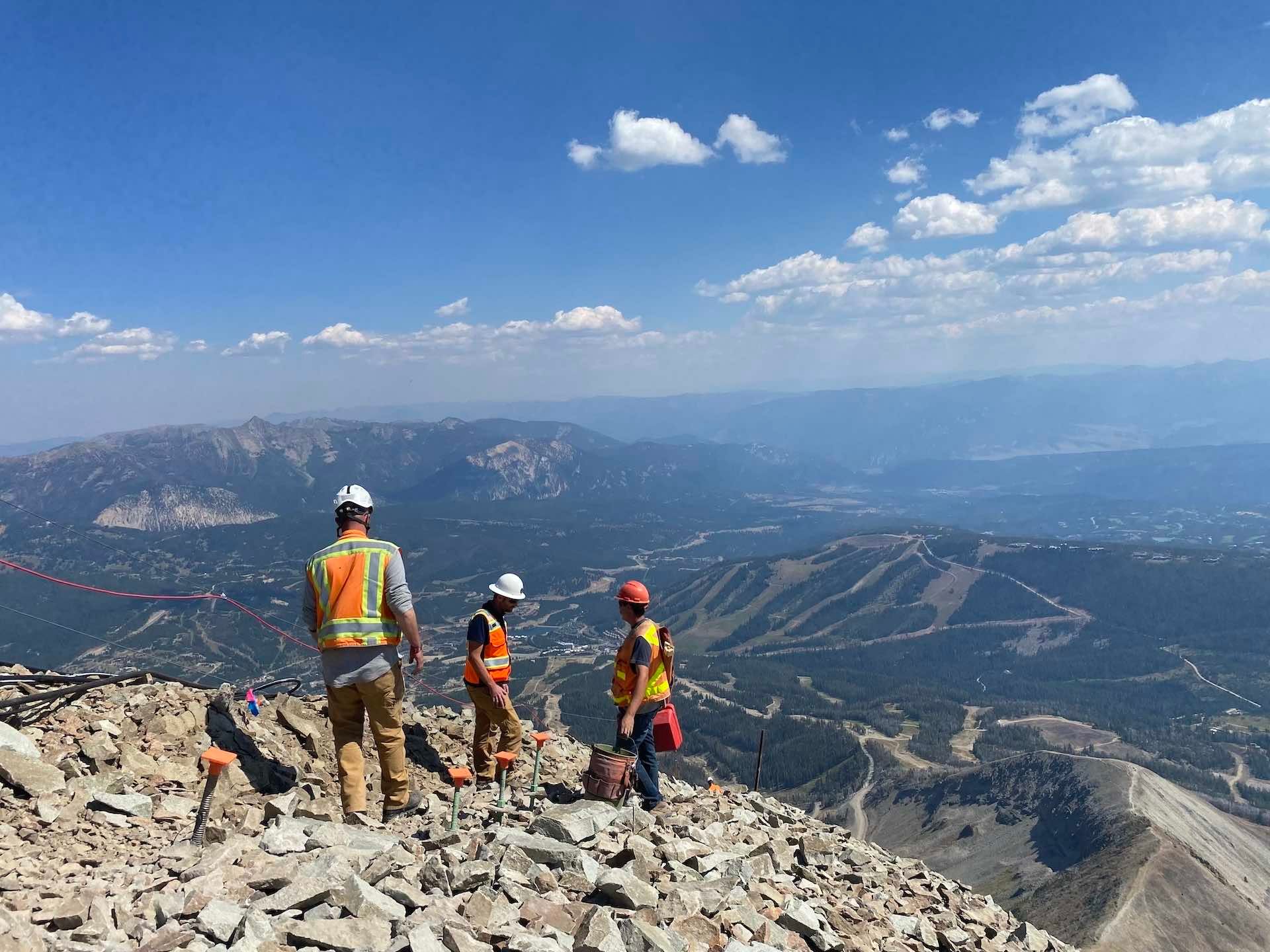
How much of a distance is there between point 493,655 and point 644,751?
2.81 meters

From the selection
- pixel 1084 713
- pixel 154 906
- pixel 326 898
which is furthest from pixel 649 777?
pixel 1084 713

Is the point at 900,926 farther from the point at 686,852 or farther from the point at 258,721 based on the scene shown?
the point at 258,721

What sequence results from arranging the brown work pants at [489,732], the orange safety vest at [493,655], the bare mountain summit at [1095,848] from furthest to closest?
the bare mountain summit at [1095,848] → the brown work pants at [489,732] → the orange safety vest at [493,655]

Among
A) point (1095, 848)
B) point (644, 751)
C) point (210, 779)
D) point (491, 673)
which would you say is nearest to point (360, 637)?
point (210, 779)

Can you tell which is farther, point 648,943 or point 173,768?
point 173,768

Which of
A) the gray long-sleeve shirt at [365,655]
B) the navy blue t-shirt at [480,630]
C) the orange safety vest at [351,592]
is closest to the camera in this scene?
the orange safety vest at [351,592]

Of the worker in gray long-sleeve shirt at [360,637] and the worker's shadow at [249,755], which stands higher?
the worker in gray long-sleeve shirt at [360,637]

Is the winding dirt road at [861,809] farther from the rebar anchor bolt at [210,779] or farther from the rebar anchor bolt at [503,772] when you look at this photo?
the rebar anchor bolt at [210,779]

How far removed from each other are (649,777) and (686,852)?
2098 millimetres

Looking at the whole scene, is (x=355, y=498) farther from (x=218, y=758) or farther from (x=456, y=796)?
(x=456, y=796)

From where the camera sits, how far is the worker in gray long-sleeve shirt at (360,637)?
912cm

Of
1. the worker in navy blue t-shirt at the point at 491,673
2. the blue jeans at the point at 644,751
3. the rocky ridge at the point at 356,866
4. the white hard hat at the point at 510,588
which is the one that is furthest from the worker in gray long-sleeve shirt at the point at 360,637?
the blue jeans at the point at 644,751

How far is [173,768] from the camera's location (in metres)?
10.9

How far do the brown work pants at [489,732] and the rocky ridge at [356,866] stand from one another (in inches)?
32.4
